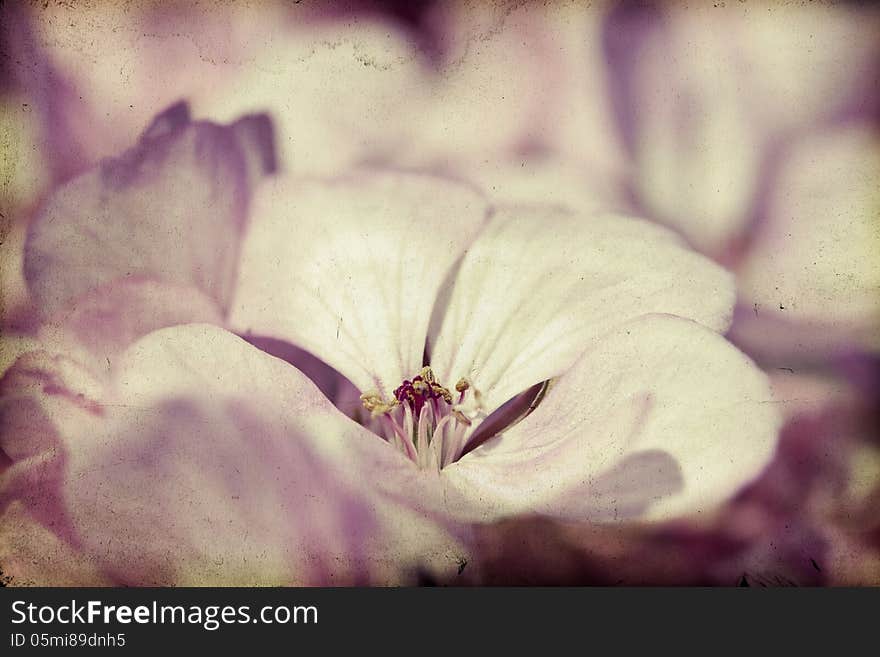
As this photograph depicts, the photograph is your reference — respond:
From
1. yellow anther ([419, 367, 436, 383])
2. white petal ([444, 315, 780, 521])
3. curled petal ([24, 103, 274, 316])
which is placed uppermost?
curled petal ([24, 103, 274, 316])

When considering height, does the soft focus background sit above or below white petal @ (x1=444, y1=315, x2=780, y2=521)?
above

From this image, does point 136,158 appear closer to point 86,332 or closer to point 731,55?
point 86,332

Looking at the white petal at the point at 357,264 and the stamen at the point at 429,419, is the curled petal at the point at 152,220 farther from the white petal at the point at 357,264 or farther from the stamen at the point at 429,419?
the stamen at the point at 429,419

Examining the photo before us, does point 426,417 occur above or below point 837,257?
below

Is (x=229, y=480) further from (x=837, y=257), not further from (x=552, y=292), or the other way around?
(x=837, y=257)

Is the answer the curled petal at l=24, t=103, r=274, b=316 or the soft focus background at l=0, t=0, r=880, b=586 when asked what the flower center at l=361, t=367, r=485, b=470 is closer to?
the soft focus background at l=0, t=0, r=880, b=586

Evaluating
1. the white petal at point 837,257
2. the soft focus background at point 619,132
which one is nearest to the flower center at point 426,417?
the soft focus background at point 619,132

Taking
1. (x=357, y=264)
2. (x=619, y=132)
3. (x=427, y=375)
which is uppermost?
(x=619, y=132)

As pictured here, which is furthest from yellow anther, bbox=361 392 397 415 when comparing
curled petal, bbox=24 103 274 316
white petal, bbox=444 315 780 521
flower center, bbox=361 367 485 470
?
curled petal, bbox=24 103 274 316

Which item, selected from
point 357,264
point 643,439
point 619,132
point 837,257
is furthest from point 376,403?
point 837,257
